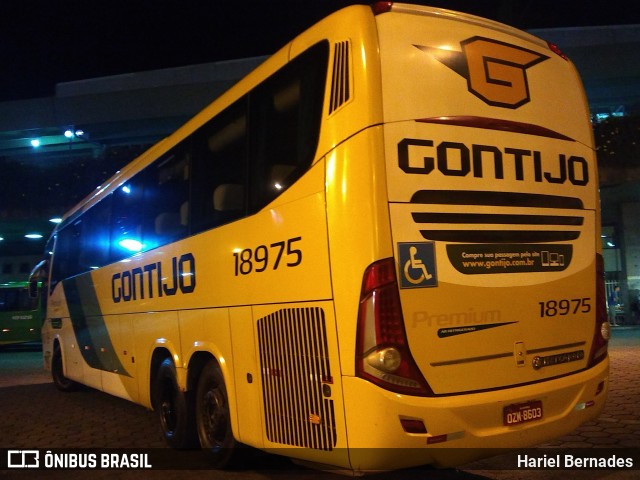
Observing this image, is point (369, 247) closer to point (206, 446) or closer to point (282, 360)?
point (282, 360)

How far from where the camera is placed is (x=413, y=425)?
11.4 feet

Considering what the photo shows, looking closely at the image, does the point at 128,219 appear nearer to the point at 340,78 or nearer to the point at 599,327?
the point at 340,78

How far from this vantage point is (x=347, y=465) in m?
3.59

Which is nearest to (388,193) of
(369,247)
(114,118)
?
(369,247)

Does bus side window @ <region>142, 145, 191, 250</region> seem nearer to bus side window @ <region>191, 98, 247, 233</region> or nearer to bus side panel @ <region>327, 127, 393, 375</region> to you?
bus side window @ <region>191, 98, 247, 233</region>

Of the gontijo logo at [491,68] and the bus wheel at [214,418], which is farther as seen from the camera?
the bus wheel at [214,418]

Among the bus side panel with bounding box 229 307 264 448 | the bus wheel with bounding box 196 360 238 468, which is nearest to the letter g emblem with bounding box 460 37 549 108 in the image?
the bus side panel with bounding box 229 307 264 448

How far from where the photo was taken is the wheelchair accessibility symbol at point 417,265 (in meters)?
3.59

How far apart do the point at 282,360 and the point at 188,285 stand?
1.87 metres

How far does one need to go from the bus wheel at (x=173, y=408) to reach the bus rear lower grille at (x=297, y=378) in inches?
66.9

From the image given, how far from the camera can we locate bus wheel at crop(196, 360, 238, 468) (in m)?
5.03

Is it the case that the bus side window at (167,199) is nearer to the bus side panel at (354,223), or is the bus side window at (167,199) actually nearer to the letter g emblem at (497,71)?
the bus side panel at (354,223)

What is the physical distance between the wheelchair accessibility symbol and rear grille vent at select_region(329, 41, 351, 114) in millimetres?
1076

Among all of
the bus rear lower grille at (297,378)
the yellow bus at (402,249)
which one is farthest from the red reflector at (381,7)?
the bus rear lower grille at (297,378)
